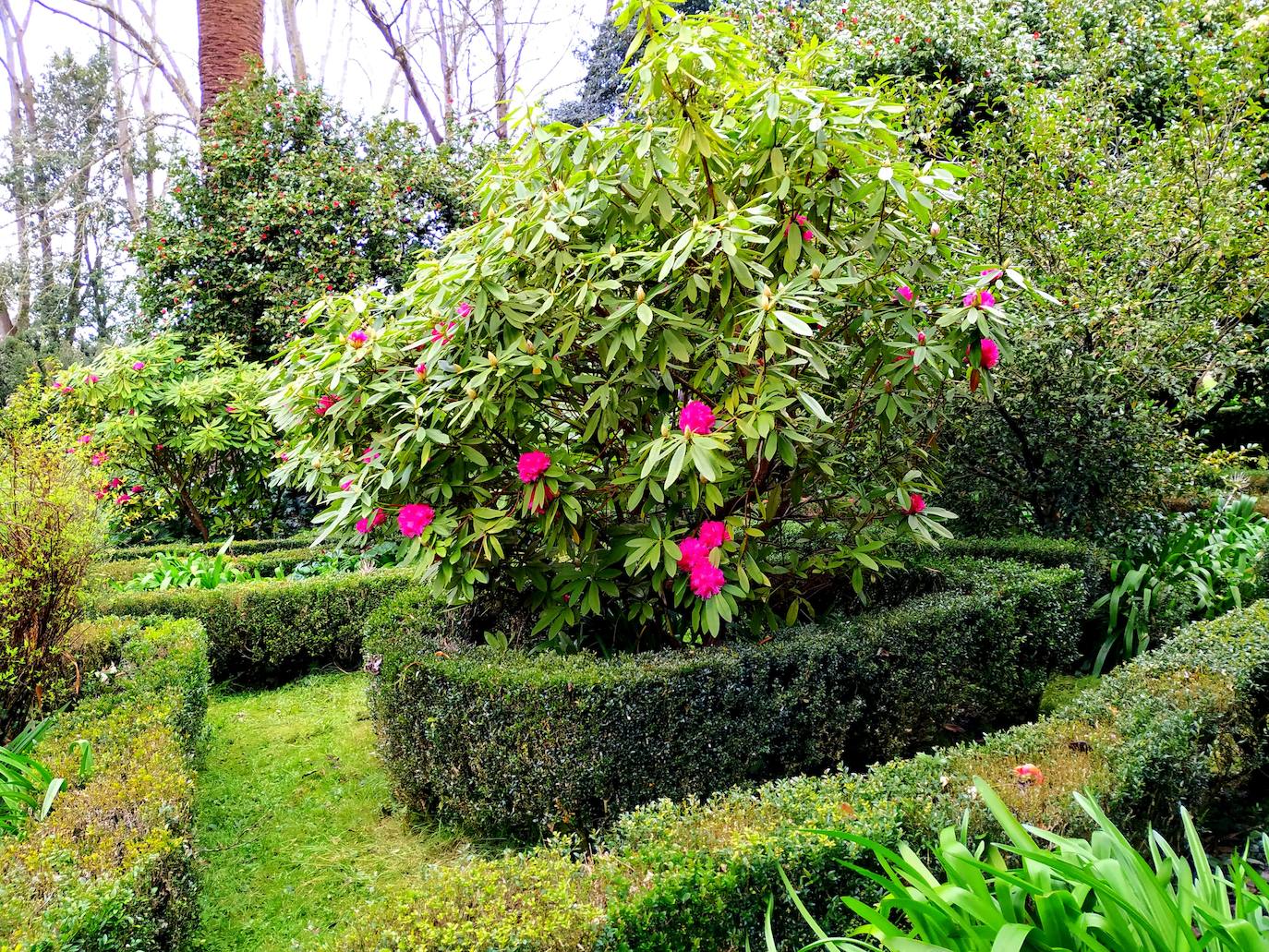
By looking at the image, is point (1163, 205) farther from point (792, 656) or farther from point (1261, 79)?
point (792, 656)

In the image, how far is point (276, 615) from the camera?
5.25 meters

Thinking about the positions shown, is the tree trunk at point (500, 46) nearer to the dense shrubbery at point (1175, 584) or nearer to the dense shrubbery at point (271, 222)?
the dense shrubbery at point (271, 222)

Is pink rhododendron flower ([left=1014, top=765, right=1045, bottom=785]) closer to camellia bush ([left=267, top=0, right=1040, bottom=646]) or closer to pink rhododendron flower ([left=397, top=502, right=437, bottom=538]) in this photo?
camellia bush ([left=267, top=0, right=1040, bottom=646])

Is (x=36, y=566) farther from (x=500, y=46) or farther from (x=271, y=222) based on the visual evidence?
(x=500, y=46)

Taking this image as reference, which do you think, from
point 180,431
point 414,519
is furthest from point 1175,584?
point 180,431

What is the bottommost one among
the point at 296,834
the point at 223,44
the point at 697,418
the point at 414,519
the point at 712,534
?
the point at 296,834

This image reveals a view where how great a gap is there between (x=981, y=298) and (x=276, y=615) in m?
4.46

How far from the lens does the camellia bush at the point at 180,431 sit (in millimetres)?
7301

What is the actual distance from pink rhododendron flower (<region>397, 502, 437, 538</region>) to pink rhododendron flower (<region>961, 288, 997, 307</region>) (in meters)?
2.21

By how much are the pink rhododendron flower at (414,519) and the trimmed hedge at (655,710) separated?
54 centimetres

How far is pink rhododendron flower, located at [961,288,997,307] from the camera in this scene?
3.13 metres

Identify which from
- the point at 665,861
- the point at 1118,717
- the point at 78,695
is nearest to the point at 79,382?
the point at 78,695

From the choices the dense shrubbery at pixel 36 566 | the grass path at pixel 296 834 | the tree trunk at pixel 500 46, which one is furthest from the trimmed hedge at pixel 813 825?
the tree trunk at pixel 500 46

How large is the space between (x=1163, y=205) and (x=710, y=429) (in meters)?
3.77
